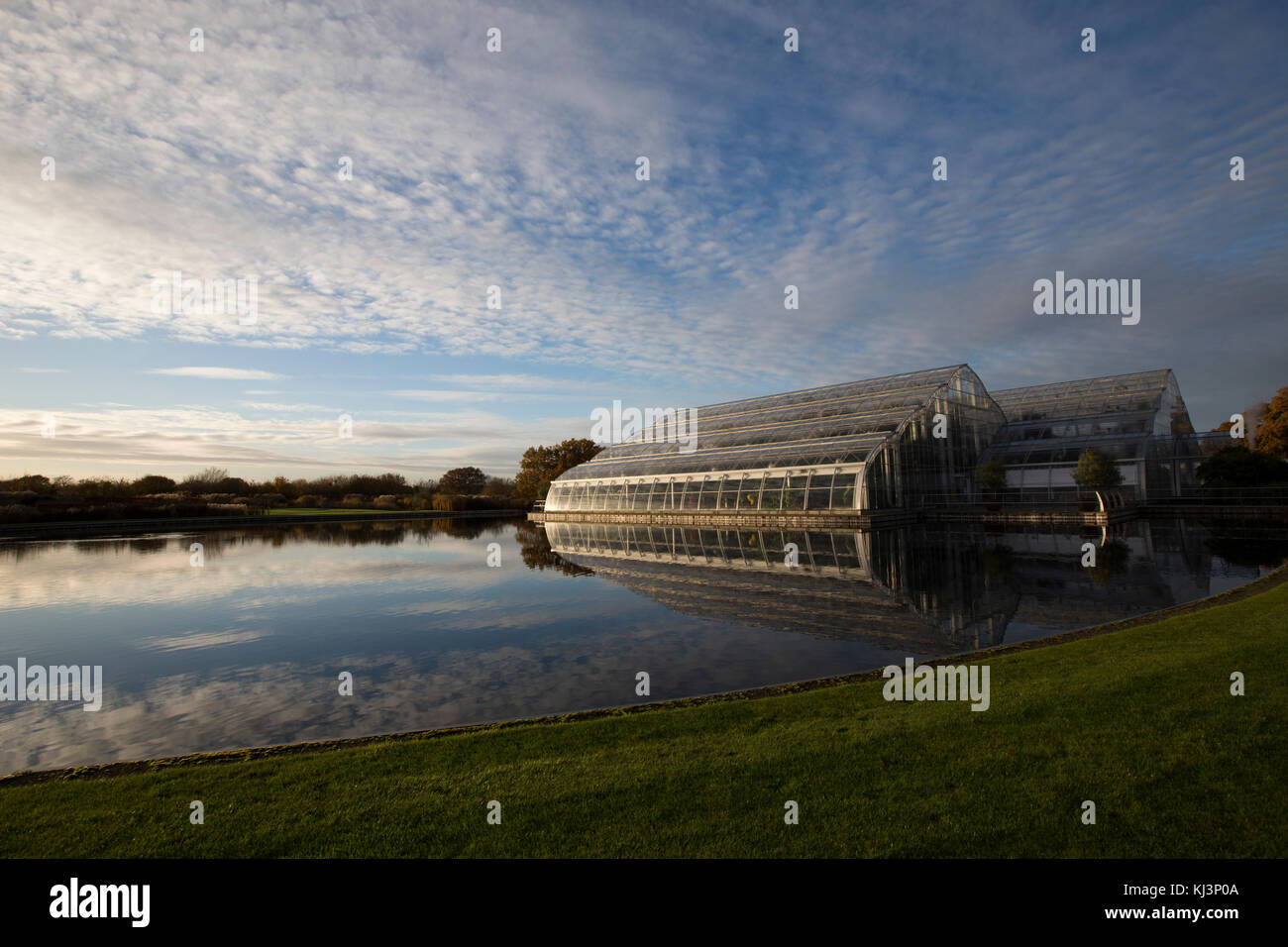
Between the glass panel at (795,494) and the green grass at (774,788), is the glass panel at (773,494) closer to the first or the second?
the glass panel at (795,494)

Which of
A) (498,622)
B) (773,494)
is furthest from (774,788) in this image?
(773,494)

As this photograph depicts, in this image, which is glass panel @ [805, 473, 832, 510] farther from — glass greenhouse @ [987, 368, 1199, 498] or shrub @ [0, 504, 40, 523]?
shrub @ [0, 504, 40, 523]

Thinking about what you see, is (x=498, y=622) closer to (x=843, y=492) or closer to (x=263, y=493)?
(x=843, y=492)

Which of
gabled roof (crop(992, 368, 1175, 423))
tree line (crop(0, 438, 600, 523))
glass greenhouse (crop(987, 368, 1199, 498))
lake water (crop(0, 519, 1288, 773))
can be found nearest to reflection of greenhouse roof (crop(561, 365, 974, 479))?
glass greenhouse (crop(987, 368, 1199, 498))

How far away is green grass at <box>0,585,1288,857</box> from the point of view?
4.63 metres

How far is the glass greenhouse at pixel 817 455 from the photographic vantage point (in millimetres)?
40250

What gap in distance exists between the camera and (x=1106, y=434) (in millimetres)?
48375

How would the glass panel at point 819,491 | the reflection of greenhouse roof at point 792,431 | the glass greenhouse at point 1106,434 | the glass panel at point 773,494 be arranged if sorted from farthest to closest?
the glass greenhouse at point 1106,434 → the reflection of greenhouse roof at point 792,431 → the glass panel at point 773,494 → the glass panel at point 819,491

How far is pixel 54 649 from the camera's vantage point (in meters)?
13.1

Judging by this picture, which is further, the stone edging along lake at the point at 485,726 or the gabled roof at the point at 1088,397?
the gabled roof at the point at 1088,397

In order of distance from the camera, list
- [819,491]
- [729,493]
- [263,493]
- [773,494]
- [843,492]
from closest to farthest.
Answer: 1. [843,492]
2. [819,491]
3. [773,494]
4. [729,493]
5. [263,493]

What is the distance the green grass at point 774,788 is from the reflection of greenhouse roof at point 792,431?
3367 cm

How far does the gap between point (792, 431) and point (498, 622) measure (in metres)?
39.2

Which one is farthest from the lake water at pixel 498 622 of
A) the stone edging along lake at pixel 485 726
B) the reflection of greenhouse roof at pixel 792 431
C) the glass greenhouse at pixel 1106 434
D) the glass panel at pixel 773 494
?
the glass greenhouse at pixel 1106 434
